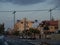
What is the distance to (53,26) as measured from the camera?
365 feet

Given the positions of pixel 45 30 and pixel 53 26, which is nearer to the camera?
pixel 45 30

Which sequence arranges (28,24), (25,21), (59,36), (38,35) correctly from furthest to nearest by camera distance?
(28,24) < (25,21) < (38,35) < (59,36)

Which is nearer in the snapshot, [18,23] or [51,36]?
[51,36]

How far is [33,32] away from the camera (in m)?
94.5

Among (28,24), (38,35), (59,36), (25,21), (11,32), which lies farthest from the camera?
(28,24)

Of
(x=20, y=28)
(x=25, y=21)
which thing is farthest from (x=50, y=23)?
(x=20, y=28)

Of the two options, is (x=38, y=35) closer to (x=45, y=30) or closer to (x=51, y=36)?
(x=45, y=30)

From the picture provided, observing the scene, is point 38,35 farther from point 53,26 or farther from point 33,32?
point 53,26

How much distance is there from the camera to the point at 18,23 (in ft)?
437

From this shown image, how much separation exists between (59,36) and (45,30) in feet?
43.7

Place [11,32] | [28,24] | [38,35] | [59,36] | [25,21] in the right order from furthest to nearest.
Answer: [28,24] < [25,21] < [11,32] < [38,35] < [59,36]

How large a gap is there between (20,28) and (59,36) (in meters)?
55.6

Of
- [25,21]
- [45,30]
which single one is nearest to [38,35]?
[45,30]

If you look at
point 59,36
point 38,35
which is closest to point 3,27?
point 38,35
